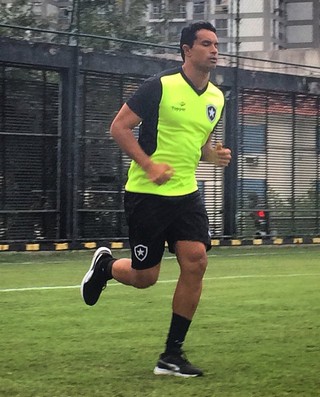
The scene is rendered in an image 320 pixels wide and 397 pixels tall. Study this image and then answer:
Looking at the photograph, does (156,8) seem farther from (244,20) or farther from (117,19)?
(244,20)

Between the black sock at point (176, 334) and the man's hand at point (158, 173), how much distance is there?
0.77 metres

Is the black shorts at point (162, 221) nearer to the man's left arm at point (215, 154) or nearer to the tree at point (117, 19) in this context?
the man's left arm at point (215, 154)

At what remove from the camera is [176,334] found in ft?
19.0

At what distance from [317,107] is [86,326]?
15.9 meters

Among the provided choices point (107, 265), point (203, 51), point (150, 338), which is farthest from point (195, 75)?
point (150, 338)

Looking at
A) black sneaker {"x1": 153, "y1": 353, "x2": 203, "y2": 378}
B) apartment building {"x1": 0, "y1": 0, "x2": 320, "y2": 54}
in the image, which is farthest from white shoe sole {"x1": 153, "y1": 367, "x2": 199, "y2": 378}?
apartment building {"x1": 0, "y1": 0, "x2": 320, "y2": 54}

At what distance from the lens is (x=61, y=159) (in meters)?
18.1

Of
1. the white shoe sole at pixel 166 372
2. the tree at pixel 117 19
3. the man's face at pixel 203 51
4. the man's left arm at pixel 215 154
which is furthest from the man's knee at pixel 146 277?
the tree at pixel 117 19

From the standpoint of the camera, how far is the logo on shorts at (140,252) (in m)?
5.84

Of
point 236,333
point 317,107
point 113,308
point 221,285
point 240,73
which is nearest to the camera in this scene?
point 236,333

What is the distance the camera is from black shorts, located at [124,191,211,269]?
5754 millimetres

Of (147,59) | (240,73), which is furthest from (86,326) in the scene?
(240,73)

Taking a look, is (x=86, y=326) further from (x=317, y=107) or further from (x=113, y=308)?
(x=317, y=107)

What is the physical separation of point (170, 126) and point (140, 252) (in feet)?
2.39
